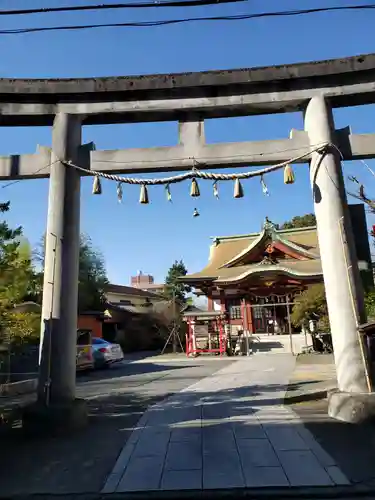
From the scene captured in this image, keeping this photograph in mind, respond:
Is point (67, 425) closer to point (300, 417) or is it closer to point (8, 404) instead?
point (8, 404)

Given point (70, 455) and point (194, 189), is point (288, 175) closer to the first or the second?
point (194, 189)

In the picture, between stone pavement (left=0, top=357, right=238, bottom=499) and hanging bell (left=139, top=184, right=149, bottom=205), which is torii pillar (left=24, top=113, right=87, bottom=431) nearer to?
stone pavement (left=0, top=357, right=238, bottom=499)

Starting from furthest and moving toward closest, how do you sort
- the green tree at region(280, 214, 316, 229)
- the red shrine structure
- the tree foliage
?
the green tree at region(280, 214, 316, 229), the red shrine structure, the tree foliage

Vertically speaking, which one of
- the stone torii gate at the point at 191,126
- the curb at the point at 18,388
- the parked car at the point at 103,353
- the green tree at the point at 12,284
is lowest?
the curb at the point at 18,388

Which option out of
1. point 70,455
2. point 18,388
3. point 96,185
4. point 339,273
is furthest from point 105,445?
point 18,388

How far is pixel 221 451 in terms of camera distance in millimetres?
4754

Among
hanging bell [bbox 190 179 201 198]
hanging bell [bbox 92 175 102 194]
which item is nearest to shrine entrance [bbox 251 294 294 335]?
hanging bell [bbox 190 179 201 198]

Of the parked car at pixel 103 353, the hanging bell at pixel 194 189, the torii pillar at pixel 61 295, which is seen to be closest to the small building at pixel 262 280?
the parked car at pixel 103 353

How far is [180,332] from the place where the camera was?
29859mm

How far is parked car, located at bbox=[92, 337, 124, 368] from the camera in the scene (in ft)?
55.9

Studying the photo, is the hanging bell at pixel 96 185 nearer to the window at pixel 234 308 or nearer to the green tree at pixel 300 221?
the window at pixel 234 308

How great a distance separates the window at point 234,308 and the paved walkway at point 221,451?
17863mm

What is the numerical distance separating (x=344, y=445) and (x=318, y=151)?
14.7ft

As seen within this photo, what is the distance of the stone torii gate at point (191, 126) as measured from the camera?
6672 millimetres
